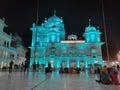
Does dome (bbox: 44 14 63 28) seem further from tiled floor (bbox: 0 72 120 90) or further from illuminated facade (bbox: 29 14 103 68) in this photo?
tiled floor (bbox: 0 72 120 90)

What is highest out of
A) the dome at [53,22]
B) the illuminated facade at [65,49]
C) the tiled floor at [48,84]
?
the dome at [53,22]

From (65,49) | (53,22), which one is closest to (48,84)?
(65,49)

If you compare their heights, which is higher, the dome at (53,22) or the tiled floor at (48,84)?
the dome at (53,22)

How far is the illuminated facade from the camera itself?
5995cm

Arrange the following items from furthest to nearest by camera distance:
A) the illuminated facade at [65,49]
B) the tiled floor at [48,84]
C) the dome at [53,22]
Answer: the dome at [53,22] < the illuminated facade at [65,49] < the tiled floor at [48,84]

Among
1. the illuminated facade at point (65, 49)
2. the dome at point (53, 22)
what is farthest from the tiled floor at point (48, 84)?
the dome at point (53, 22)

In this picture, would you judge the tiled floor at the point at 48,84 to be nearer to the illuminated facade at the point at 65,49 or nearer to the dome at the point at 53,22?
the illuminated facade at the point at 65,49

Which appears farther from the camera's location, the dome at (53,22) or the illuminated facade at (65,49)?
the dome at (53,22)

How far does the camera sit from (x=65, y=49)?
6188cm

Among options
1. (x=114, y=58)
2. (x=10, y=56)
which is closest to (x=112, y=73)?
(x=10, y=56)

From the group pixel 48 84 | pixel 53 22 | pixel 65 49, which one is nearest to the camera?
pixel 48 84

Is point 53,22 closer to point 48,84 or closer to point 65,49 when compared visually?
point 65,49

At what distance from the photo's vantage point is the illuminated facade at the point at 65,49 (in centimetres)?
5995

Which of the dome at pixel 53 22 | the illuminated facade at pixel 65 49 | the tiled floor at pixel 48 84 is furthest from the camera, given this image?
the dome at pixel 53 22
